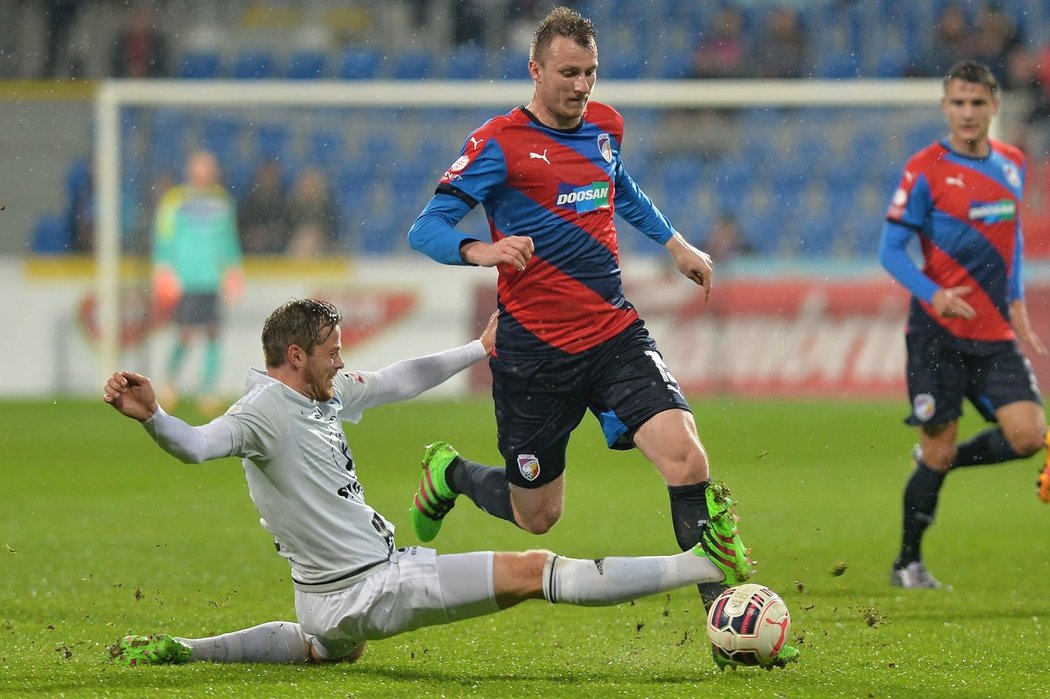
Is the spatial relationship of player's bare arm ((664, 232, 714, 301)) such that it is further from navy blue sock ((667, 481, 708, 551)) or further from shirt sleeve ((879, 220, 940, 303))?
shirt sleeve ((879, 220, 940, 303))

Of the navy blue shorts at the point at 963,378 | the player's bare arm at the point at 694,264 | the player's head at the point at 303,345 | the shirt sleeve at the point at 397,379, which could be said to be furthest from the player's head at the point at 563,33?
the navy blue shorts at the point at 963,378

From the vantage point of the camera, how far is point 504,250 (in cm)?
486

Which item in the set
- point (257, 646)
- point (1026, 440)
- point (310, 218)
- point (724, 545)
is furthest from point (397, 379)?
point (310, 218)

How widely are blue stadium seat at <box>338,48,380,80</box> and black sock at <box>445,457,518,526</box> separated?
1206 cm

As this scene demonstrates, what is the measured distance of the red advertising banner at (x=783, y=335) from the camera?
15.6m

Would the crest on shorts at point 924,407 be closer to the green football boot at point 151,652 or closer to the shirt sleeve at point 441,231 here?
the shirt sleeve at point 441,231

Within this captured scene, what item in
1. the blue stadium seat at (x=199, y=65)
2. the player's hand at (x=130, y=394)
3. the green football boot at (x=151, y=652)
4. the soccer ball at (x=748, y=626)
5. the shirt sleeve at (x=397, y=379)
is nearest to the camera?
the player's hand at (x=130, y=394)

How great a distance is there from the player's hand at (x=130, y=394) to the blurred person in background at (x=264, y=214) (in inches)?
474

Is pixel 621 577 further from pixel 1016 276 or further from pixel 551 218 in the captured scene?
pixel 1016 276

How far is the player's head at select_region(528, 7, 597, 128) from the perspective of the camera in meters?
5.35

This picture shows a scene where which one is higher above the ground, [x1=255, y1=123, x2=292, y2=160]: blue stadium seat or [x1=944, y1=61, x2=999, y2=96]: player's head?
[x1=944, y1=61, x2=999, y2=96]: player's head

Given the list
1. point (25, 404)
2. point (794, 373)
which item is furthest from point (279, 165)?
point (794, 373)


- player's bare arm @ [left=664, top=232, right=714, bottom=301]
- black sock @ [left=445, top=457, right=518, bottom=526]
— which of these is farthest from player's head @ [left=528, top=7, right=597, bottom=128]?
black sock @ [left=445, top=457, right=518, bottom=526]

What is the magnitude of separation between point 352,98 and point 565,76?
1104 cm
